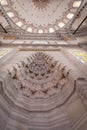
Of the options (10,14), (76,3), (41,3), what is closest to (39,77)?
(76,3)

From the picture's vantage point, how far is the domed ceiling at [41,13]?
18.3m

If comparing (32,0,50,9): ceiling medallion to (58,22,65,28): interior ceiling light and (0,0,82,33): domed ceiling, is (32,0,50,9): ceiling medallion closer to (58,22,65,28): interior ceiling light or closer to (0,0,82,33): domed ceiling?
(0,0,82,33): domed ceiling

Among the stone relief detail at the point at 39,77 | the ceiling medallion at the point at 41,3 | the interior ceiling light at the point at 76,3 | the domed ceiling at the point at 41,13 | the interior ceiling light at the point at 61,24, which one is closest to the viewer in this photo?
the stone relief detail at the point at 39,77

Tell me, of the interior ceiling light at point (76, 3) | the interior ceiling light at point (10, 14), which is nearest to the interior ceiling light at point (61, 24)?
the interior ceiling light at point (76, 3)

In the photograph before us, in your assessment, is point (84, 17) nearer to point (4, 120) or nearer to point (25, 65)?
point (25, 65)

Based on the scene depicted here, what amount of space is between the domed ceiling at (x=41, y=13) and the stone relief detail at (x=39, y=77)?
11.8 m

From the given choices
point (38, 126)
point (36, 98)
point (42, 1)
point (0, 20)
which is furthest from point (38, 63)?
point (42, 1)

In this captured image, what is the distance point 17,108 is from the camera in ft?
16.0

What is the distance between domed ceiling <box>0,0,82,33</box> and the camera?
1829 centimetres

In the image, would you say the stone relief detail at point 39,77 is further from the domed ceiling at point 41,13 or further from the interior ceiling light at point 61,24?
the interior ceiling light at point 61,24

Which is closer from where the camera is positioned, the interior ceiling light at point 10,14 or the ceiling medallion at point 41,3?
the interior ceiling light at point 10,14

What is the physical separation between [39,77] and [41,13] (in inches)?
611

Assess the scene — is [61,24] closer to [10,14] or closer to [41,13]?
[41,13]

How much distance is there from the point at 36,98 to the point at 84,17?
12.4m
